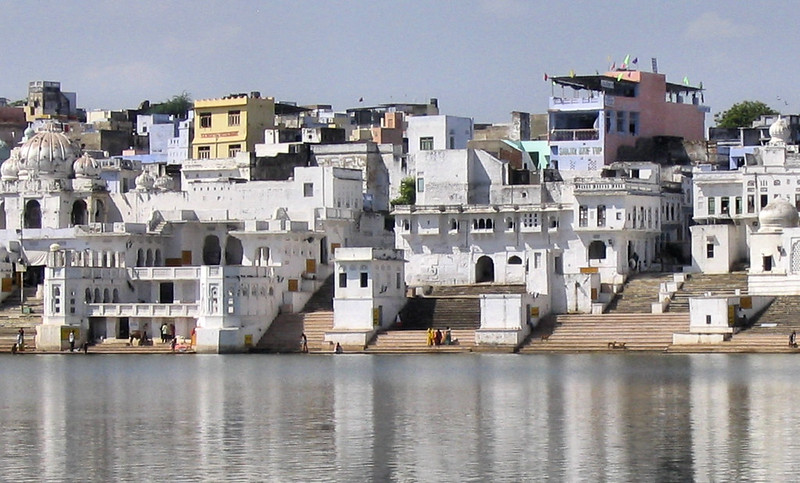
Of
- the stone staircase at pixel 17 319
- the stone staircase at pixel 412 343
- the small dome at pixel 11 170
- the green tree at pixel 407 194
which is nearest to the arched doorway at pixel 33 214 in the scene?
the small dome at pixel 11 170

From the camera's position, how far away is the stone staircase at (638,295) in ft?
210

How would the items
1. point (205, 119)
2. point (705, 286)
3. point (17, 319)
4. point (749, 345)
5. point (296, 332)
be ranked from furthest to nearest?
point (205, 119) < point (17, 319) < point (296, 332) < point (705, 286) < point (749, 345)

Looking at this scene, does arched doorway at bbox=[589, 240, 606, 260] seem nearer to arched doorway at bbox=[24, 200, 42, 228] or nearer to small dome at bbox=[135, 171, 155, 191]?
small dome at bbox=[135, 171, 155, 191]

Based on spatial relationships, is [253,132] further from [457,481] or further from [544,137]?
[457,481]

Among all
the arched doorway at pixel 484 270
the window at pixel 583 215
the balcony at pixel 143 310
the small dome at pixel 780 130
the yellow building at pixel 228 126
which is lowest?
the balcony at pixel 143 310

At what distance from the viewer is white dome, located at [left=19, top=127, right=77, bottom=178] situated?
7625cm

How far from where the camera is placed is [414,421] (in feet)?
125

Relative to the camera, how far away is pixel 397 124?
288 ft

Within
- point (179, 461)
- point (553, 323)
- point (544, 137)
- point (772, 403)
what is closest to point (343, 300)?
point (553, 323)

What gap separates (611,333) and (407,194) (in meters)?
17.1

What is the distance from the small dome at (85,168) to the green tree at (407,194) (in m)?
10.8

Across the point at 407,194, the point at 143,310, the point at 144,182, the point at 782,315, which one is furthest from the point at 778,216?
the point at 144,182

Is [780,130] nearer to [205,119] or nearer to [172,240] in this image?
[172,240]

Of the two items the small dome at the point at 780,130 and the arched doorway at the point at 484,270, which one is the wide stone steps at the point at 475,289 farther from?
the small dome at the point at 780,130
